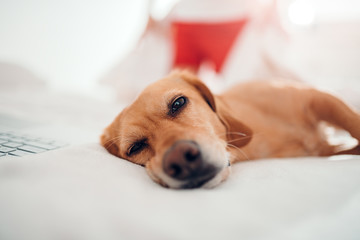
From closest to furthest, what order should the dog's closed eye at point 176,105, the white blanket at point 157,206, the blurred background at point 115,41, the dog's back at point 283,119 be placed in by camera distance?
the white blanket at point 157,206, the dog's closed eye at point 176,105, the dog's back at point 283,119, the blurred background at point 115,41

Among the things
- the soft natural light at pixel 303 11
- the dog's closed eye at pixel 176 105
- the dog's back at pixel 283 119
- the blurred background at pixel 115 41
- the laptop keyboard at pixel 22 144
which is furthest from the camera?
the soft natural light at pixel 303 11

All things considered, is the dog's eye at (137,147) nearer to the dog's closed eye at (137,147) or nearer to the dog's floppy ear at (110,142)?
the dog's closed eye at (137,147)

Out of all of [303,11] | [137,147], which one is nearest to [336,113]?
[137,147]

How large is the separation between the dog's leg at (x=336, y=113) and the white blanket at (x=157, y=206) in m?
0.72

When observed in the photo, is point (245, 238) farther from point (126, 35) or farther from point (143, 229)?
point (126, 35)

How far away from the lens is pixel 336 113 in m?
1.60

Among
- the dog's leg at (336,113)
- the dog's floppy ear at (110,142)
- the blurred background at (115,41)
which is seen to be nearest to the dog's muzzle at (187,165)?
the dog's floppy ear at (110,142)

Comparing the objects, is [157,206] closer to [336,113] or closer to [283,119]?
[283,119]

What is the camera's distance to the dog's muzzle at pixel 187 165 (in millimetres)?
926

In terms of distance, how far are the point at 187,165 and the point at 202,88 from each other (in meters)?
0.76

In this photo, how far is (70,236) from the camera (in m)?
0.61

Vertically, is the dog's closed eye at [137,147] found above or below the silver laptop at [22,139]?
below

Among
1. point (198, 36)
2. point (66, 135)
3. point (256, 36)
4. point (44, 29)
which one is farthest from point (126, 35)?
point (66, 135)

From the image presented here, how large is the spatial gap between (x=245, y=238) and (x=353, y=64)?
3.15 meters
